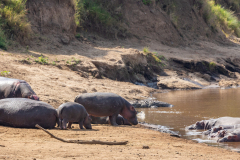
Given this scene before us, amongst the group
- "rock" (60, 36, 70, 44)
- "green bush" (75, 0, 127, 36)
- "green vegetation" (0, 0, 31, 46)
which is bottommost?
"rock" (60, 36, 70, 44)

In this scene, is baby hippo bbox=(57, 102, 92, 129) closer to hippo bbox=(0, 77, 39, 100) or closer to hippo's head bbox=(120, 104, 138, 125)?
hippo bbox=(0, 77, 39, 100)

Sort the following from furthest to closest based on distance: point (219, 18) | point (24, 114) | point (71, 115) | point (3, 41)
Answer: point (219, 18), point (3, 41), point (71, 115), point (24, 114)

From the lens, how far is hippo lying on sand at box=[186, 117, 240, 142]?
663 cm

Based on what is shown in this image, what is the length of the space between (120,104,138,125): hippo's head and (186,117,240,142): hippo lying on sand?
1.33 m

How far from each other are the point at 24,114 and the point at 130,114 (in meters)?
2.90

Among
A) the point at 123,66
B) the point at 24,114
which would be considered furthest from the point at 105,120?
the point at 123,66

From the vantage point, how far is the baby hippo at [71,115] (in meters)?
6.33

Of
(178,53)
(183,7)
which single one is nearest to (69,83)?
(178,53)

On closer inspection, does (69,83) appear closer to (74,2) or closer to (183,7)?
(74,2)

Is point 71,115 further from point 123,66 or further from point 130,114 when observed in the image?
point 123,66

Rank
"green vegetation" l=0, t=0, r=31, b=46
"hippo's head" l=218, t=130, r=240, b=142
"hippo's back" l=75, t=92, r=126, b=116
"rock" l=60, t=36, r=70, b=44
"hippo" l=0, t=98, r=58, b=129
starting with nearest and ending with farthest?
"hippo" l=0, t=98, r=58, b=129 → "hippo's head" l=218, t=130, r=240, b=142 → "hippo's back" l=75, t=92, r=126, b=116 → "green vegetation" l=0, t=0, r=31, b=46 → "rock" l=60, t=36, r=70, b=44

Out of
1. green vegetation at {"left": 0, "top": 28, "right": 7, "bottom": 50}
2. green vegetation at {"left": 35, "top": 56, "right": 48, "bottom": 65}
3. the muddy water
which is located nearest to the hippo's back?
the muddy water

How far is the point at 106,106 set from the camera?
7855 millimetres

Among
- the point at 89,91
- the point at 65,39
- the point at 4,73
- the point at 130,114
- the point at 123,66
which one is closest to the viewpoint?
the point at 130,114
